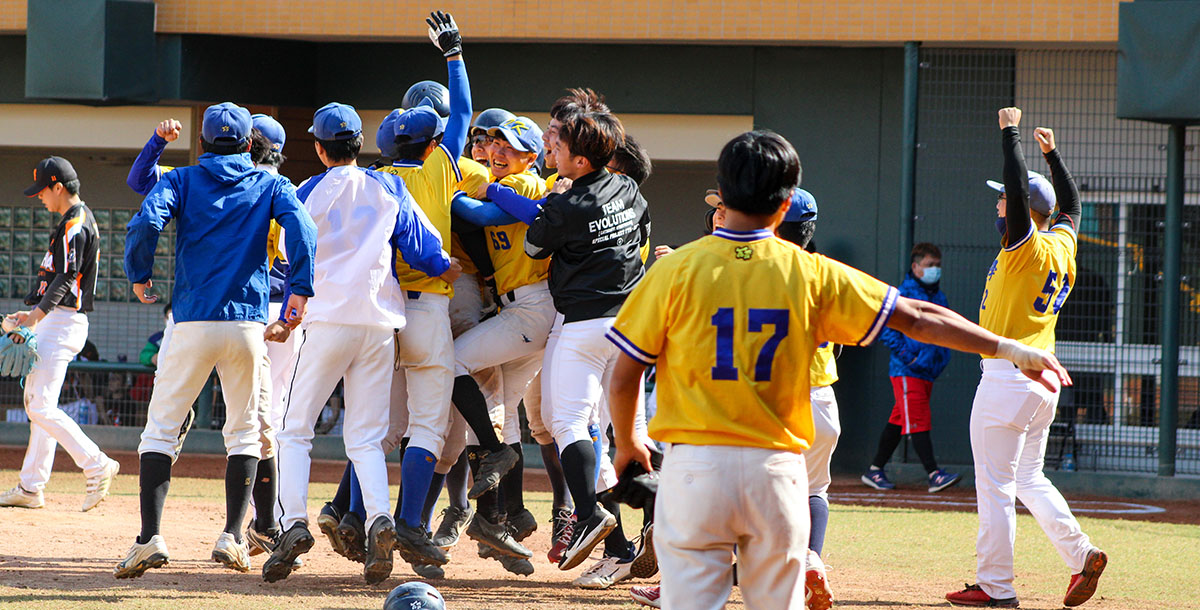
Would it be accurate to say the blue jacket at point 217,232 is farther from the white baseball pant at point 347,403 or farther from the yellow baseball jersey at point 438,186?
the yellow baseball jersey at point 438,186

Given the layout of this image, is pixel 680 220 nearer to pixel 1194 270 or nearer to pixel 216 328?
pixel 1194 270

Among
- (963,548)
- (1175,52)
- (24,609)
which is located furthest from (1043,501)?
(1175,52)

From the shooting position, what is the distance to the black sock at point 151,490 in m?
5.73

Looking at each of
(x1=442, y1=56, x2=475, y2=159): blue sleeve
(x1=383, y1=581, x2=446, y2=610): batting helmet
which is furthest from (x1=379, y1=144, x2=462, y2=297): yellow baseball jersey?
(x1=383, y1=581, x2=446, y2=610): batting helmet

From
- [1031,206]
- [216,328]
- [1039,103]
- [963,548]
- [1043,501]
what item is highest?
[1039,103]

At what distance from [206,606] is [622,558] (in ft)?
6.45

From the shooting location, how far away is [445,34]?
246 inches

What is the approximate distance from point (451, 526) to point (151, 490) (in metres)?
1.45

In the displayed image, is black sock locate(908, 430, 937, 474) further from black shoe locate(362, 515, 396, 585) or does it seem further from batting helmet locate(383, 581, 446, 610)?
batting helmet locate(383, 581, 446, 610)

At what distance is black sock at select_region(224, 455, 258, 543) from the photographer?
20.1 feet

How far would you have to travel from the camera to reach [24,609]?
5.21m

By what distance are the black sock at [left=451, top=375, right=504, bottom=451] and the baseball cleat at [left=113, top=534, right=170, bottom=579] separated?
4.67 ft

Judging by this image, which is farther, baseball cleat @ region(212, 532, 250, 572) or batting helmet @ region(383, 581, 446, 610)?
baseball cleat @ region(212, 532, 250, 572)

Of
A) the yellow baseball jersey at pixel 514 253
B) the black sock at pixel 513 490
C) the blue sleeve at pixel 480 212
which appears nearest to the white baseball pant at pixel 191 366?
the blue sleeve at pixel 480 212
